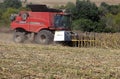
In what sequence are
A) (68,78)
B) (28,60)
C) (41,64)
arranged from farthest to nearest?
(28,60), (41,64), (68,78)

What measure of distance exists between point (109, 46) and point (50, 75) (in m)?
13.0

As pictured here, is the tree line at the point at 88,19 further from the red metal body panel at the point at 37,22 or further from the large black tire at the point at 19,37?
the red metal body panel at the point at 37,22

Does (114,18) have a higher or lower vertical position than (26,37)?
lower

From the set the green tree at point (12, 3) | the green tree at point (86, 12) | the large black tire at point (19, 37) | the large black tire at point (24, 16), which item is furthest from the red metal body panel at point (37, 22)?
the green tree at point (12, 3)

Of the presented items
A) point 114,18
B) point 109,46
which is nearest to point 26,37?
point 109,46

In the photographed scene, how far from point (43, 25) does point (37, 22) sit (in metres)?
0.37

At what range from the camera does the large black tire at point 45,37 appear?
822 inches

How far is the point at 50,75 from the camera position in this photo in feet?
29.9

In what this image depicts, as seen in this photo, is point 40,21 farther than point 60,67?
Yes

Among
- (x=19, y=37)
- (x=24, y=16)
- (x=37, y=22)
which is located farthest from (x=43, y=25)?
(x=19, y=37)

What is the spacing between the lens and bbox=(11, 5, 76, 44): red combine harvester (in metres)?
20.9

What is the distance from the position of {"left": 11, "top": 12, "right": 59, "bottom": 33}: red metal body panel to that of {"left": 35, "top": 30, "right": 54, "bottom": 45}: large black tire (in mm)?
273

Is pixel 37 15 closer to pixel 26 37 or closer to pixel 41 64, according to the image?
pixel 26 37

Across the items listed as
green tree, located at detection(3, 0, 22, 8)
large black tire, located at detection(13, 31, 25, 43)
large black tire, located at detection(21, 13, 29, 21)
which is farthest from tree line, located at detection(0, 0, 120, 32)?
large black tire, located at detection(21, 13, 29, 21)
